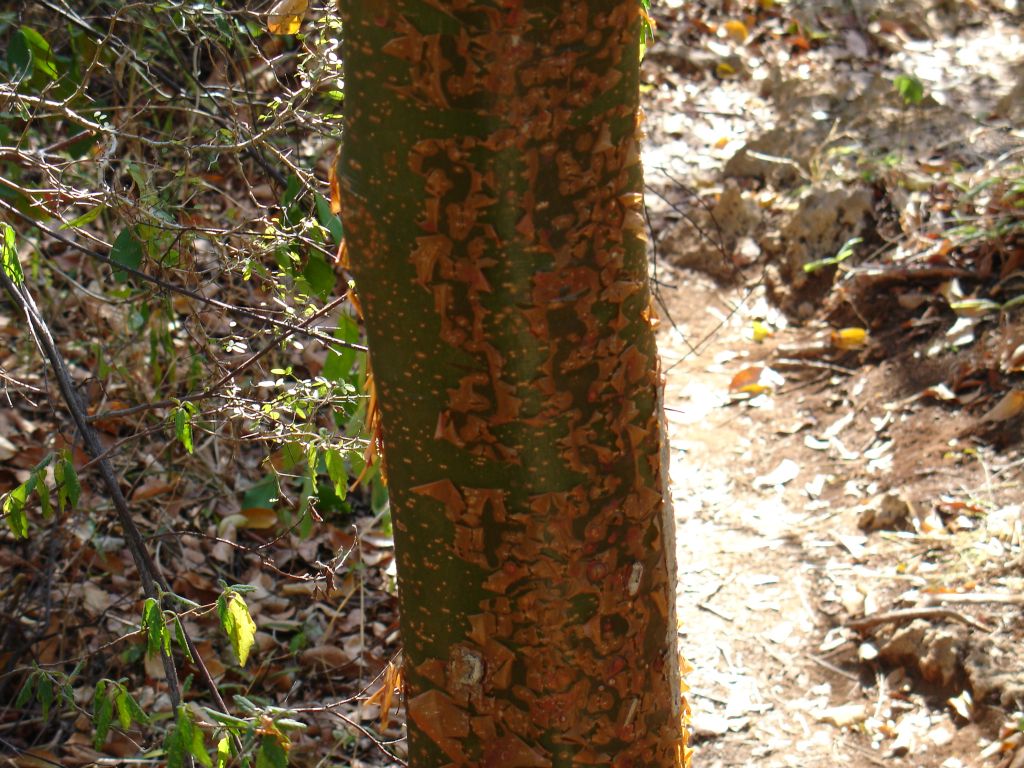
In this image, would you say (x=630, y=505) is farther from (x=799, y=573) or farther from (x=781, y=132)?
(x=781, y=132)

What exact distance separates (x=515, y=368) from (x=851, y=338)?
2986 mm

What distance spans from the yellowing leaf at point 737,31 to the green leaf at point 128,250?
461 cm

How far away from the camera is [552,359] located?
1.11 metres

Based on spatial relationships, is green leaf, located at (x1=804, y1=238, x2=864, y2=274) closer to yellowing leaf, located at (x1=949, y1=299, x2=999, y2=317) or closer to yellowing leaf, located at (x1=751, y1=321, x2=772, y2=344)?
yellowing leaf, located at (x1=751, y1=321, x2=772, y2=344)

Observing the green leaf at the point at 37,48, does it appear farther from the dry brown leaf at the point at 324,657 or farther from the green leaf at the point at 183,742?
the dry brown leaf at the point at 324,657

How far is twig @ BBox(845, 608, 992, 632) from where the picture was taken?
2611 millimetres

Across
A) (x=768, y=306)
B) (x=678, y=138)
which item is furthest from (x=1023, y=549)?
(x=678, y=138)

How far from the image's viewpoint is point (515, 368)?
3.61 feet

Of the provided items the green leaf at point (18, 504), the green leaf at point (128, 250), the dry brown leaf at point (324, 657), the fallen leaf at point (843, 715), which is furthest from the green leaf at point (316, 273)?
the fallen leaf at point (843, 715)

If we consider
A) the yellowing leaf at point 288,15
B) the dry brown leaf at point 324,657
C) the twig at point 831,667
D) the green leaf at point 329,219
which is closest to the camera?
the yellowing leaf at point 288,15

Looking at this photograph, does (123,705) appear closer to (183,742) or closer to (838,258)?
(183,742)

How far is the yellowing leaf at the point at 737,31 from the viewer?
566 cm

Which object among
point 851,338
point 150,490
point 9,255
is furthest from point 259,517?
point 851,338

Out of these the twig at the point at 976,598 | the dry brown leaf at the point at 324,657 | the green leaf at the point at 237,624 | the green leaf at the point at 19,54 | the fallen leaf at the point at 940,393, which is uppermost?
the green leaf at the point at 19,54
